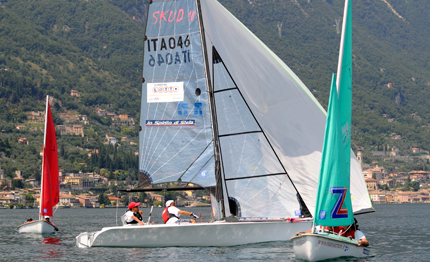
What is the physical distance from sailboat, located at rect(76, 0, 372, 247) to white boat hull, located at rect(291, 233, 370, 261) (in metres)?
4.12

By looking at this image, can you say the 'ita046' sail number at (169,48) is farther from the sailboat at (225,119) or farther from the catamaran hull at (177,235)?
the catamaran hull at (177,235)

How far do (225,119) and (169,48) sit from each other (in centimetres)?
286

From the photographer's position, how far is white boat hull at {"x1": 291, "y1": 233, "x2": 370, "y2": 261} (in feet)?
52.4

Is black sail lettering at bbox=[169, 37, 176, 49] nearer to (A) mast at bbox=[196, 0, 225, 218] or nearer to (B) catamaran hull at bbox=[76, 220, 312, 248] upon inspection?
(A) mast at bbox=[196, 0, 225, 218]

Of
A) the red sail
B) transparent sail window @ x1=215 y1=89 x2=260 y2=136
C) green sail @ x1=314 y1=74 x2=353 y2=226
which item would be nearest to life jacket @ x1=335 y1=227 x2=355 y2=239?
green sail @ x1=314 y1=74 x2=353 y2=226

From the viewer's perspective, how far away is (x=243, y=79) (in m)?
21.1

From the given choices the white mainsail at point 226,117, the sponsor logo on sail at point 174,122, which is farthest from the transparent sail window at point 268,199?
the sponsor logo on sail at point 174,122

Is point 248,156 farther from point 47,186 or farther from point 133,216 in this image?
point 47,186

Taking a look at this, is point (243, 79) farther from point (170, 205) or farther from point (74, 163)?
point (74, 163)

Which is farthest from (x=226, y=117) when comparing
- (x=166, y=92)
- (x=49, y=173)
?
(x=49, y=173)

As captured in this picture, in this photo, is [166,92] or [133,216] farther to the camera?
[166,92]

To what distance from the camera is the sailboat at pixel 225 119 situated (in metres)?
20.8

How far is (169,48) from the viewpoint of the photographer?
21000 mm

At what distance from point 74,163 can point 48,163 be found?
6248 inches
